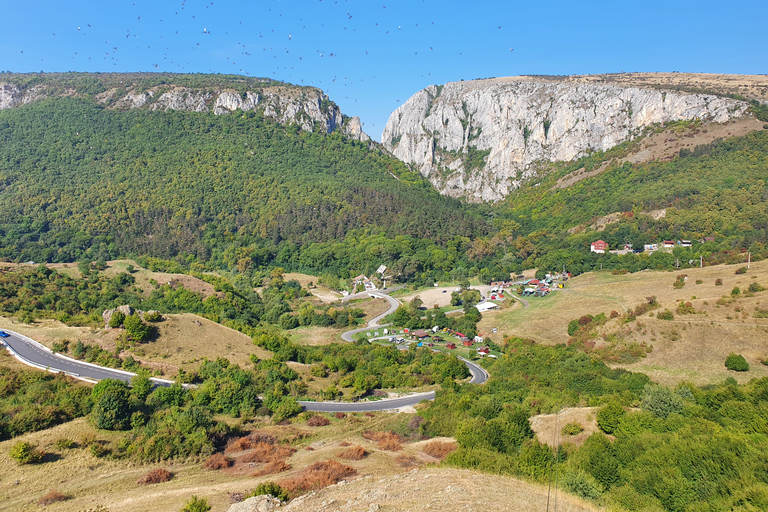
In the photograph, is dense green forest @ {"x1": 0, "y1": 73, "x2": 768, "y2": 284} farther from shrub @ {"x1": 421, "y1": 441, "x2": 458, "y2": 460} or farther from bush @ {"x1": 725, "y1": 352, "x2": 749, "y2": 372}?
shrub @ {"x1": 421, "y1": 441, "x2": 458, "y2": 460}

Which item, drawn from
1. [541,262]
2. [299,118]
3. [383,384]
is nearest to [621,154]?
[541,262]

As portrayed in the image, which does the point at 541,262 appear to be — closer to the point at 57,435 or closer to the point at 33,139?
the point at 57,435

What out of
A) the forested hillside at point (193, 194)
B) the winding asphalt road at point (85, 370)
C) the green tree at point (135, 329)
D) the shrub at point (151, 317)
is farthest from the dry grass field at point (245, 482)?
the forested hillside at point (193, 194)

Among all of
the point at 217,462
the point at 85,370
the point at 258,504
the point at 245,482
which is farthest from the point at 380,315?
the point at 258,504

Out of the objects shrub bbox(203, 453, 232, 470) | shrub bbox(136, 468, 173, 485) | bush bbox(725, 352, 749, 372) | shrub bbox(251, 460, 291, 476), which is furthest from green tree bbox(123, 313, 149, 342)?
bush bbox(725, 352, 749, 372)

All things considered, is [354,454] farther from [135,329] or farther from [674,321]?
[674,321]

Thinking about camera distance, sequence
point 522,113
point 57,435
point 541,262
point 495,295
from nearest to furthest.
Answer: point 57,435
point 495,295
point 541,262
point 522,113
